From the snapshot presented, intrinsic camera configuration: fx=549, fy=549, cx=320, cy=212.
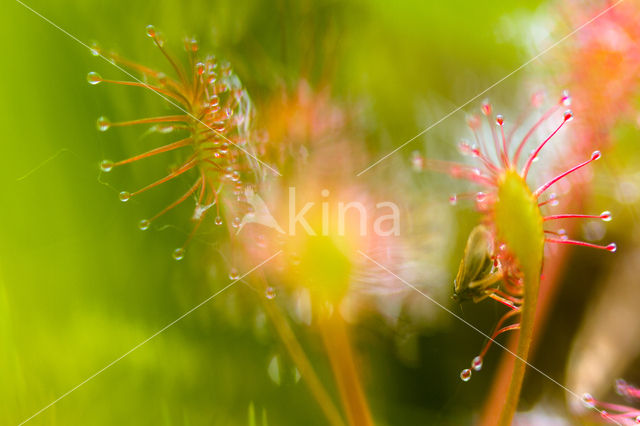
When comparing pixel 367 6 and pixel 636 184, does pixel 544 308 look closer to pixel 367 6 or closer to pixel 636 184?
pixel 636 184

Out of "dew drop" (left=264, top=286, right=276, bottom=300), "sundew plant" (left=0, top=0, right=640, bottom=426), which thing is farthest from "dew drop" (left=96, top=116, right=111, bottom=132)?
"dew drop" (left=264, top=286, right=276, bottom=300)

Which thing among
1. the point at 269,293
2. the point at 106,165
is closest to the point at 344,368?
the point at 269,293

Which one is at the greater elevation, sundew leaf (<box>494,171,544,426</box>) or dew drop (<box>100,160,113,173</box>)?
dew drop (<box>100,160,113,173</box>)

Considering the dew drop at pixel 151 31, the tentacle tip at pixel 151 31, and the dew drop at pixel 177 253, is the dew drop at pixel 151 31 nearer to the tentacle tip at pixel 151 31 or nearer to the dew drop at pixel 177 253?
the tentacle tip at pixel 151 31

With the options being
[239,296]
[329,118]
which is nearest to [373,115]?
[329,118]

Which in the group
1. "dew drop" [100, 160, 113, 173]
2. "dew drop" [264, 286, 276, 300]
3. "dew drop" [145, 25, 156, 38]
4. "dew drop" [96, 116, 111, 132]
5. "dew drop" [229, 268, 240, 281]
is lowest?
"dew drop" [264, 286, 276, 300]

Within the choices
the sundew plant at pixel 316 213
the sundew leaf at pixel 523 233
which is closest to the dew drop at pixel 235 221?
the sundew plant at pixel 316 213

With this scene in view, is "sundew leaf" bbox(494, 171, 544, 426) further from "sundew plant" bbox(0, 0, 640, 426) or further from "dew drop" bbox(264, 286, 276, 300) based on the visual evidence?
"dew drop" bbox(264, 286, 276, 300)

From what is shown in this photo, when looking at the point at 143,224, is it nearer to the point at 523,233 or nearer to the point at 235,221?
the point at 235,221
